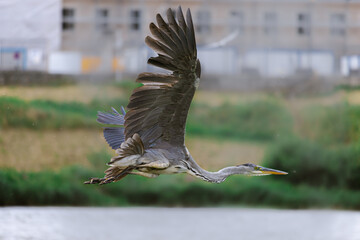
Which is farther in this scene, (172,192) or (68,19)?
(172,192)

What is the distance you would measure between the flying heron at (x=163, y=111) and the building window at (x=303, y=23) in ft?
24.6

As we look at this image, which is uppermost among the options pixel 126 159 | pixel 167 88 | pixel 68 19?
pixel 68 19

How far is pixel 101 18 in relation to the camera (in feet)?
35.5

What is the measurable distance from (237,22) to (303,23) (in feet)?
3.94

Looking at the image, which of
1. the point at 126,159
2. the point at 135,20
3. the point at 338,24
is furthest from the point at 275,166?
the point at 126,159

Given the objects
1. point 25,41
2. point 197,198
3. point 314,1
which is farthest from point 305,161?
point 25,41

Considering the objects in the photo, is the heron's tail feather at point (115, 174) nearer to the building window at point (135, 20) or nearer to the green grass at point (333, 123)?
the building window at point (135, 20)

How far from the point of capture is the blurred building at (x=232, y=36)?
1069cm

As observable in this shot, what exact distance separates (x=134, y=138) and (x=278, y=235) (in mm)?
7114

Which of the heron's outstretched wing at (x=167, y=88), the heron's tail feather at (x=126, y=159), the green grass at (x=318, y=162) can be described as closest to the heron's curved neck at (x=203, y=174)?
the heron's outstretched wing at (x=167, y=88)

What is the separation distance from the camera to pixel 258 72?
37.0 ft

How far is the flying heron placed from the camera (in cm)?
358

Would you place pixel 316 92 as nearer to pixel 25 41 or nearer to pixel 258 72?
pixel 258 72

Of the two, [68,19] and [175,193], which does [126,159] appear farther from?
[175,193]
